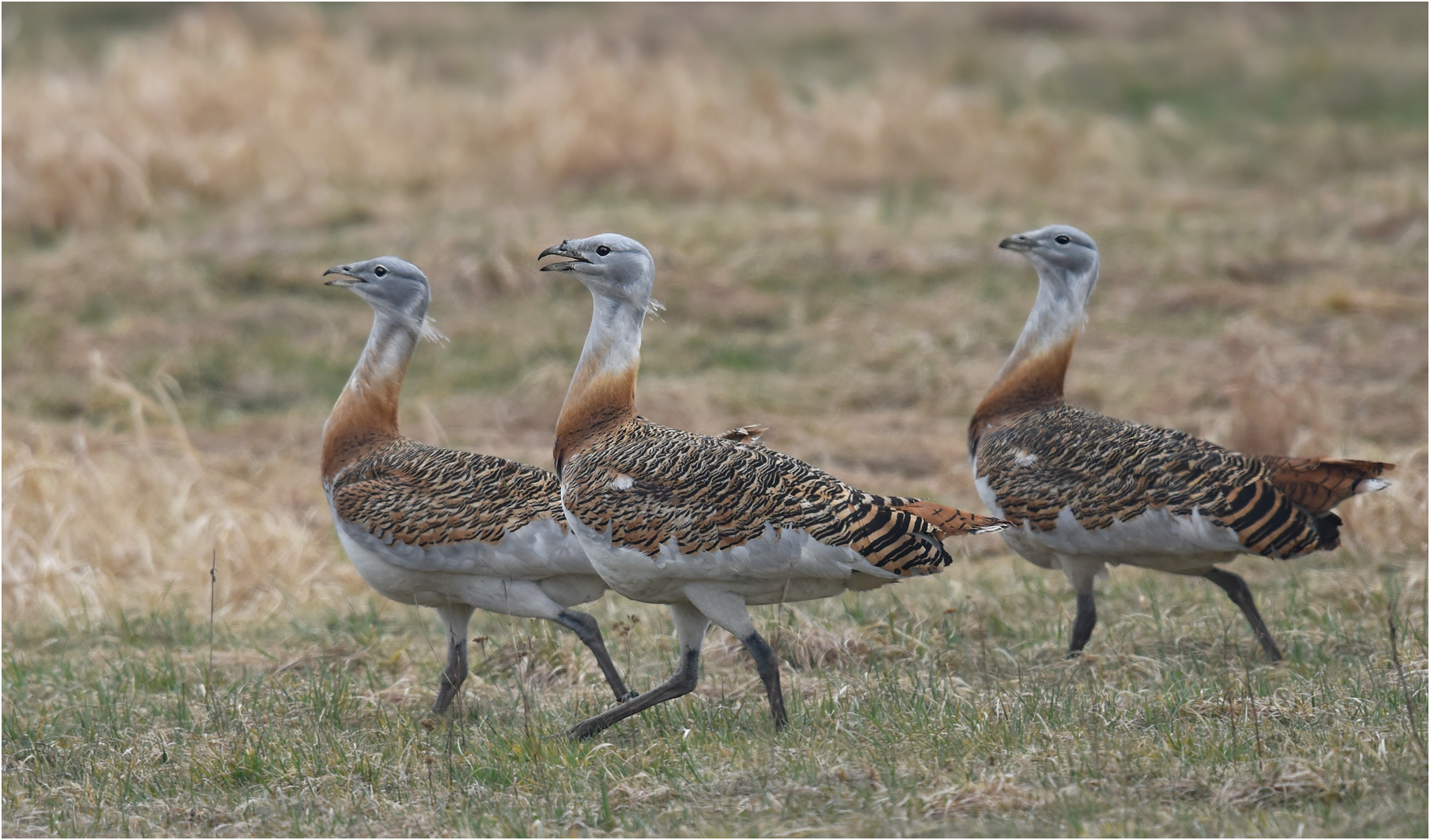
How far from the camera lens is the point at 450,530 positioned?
5.05 metres

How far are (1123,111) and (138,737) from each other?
14.9m

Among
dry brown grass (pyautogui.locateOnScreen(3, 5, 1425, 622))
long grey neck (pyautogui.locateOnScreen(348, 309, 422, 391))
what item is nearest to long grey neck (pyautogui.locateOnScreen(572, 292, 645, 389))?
long grey neck (pyautogui.locateOnScreen(348, 309, 422, 391))

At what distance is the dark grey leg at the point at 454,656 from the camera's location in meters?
5.25

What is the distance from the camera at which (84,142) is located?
43.4 feet

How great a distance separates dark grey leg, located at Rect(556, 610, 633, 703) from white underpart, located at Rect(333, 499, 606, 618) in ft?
0.15

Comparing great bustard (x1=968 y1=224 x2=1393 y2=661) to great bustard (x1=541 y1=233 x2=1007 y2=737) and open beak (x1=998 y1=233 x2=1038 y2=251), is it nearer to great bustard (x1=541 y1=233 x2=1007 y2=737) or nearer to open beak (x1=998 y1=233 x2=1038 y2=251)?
open beak (x1=998 y1=233 x2=1038 y2=251)

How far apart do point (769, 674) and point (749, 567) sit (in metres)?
0.35

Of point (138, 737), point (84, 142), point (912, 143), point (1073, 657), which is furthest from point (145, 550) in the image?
point (912, 143)

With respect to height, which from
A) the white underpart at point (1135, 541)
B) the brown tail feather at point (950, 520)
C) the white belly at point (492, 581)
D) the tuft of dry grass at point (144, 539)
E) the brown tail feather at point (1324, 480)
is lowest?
the tuft of dry grass at point (144, 539)

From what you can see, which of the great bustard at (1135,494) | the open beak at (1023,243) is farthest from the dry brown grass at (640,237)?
the open beak at (1023,243)

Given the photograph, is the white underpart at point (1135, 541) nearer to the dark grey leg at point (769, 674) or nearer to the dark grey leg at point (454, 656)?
the dark grey leg at point (769, 674)

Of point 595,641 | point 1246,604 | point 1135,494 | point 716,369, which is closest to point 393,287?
point 595,641

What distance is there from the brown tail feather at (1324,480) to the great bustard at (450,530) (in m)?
2.24

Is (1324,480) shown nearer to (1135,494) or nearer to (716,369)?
(1135,494)
